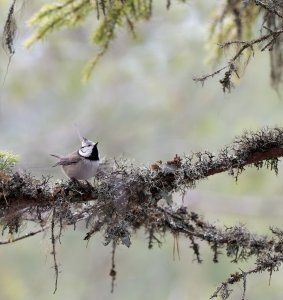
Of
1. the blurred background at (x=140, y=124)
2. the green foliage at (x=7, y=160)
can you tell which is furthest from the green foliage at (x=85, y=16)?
the blurred background at (x=140, y=124)

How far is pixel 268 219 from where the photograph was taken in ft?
29.4

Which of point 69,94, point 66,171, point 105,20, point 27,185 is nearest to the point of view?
point 27,185

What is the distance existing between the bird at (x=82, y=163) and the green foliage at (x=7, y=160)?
0.88ft

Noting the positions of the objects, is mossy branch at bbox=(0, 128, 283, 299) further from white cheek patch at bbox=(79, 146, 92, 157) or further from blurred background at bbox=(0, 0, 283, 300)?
blurred background at bbox=(0, 0, 283, 300)

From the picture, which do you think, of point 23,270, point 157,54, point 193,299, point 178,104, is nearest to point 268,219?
point 193,299

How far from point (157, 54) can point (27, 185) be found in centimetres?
558

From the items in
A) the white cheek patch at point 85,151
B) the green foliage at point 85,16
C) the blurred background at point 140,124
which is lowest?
the white cheek patch at point 85,151

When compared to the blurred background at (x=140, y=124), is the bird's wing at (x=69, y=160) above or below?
below

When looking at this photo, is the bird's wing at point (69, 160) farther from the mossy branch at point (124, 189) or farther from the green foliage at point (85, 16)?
the green foliage at point (85, 16)

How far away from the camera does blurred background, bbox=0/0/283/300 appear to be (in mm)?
8195

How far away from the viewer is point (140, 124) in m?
8.84

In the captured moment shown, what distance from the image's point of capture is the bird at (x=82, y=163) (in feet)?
8.58

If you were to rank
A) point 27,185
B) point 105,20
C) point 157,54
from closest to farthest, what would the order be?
point 27,185, point 105,20, point 157,54

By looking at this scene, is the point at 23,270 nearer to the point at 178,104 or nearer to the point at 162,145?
the point at 162,145
